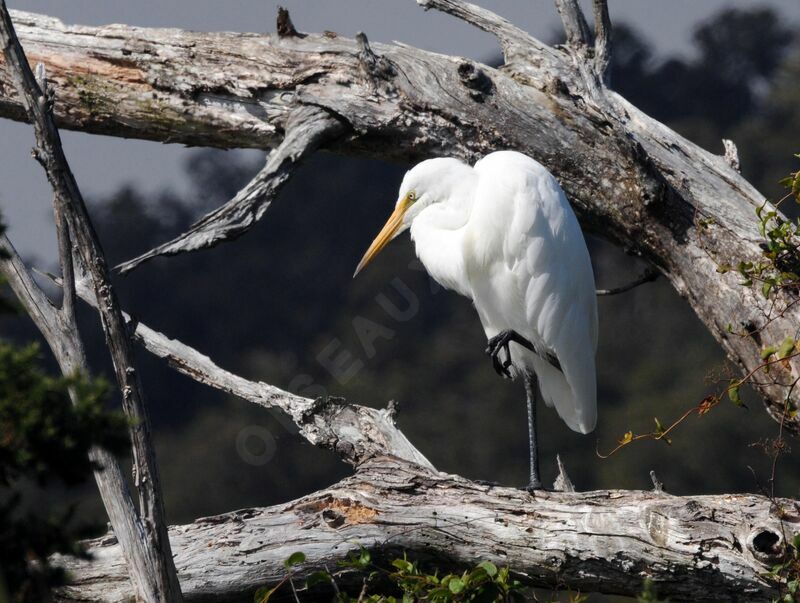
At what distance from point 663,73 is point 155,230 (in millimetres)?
9631

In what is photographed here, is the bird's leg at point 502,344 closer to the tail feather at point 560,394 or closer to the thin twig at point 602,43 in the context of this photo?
the tail feather at point 560,394

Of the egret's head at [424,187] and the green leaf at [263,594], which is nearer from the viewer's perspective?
the green leaf at [263,594]

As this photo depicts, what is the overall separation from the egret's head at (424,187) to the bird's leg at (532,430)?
70cm

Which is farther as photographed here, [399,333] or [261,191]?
[399,333]

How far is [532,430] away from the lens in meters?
3.84

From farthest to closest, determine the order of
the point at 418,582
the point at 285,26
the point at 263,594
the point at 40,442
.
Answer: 1. the point at 285,26
2. the point at 263,594
3. the point at 418,582
4. the point at 40,442

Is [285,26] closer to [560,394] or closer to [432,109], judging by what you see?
[432,109]

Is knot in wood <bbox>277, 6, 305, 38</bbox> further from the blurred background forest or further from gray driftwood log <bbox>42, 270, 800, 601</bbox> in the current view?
the blurred background forest

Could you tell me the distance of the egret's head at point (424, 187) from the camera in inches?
146

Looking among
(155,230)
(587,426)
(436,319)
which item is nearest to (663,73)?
(436,319)

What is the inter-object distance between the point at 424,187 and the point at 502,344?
606mm

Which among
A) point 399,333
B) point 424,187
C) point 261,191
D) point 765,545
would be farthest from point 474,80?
point 399,333

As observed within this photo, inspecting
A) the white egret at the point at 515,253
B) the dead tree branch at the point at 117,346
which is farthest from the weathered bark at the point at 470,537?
the white egret at the point at 515,253

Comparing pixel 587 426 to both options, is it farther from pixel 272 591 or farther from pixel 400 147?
pixel 272 591
